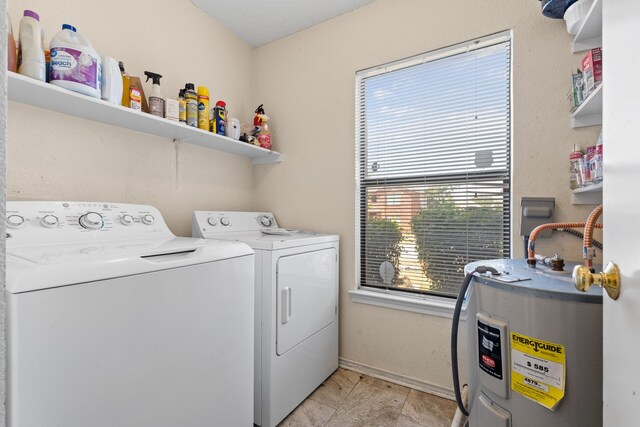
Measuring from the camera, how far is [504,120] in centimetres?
166

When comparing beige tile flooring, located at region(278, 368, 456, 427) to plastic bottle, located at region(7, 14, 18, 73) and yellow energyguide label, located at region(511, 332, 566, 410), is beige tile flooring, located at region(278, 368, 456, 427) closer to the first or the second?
yellow energyguide label, located at region(511, 332, 566, 410)

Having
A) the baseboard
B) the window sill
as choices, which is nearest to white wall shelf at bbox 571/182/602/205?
the window sill

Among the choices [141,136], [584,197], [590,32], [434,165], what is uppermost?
[590,32]

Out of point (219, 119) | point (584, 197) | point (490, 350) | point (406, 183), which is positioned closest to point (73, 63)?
point (219, 119)

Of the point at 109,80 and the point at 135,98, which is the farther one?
the point at 135,98

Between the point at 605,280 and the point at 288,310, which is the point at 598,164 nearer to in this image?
the point at 605,280

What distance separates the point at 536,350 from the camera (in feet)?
2.76

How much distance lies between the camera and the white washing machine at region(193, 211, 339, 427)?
153cm

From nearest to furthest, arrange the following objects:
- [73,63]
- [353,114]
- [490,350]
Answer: [490,350], [73,63], [353,114]

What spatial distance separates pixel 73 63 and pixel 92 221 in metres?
0.68

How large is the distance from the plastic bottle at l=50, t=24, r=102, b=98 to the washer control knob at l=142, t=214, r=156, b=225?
608 millimetres

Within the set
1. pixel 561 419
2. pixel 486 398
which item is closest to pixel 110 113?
pixel 486 398

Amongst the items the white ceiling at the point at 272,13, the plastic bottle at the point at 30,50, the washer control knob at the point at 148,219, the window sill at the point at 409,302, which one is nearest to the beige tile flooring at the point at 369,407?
the window sill at the point at 409,302

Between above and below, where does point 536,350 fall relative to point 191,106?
below
